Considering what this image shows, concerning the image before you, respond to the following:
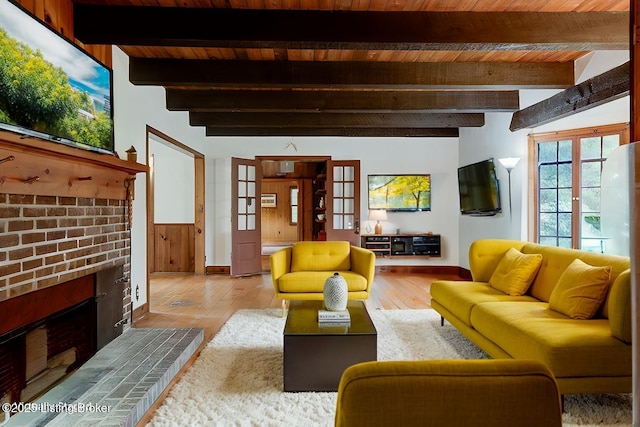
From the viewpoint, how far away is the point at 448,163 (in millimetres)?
6910

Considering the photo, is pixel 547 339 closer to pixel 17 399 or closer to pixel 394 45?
pixel 394 45

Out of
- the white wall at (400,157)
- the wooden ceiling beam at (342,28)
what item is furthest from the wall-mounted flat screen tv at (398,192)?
the wooden ceiling beam at (342,28)

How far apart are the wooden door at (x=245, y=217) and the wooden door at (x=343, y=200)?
4.33ft

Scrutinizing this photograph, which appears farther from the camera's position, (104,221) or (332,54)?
(332,54)

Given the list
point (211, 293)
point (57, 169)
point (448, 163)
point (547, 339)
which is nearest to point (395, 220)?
point (448, 163)

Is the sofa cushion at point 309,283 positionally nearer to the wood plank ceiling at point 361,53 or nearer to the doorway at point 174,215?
the wood plank ceiling at point 361,53

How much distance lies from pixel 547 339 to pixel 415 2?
2.37 meters

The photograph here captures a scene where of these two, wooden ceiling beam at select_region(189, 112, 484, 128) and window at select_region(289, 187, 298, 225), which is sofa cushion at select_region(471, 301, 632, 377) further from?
window at select_region(289, 187, 298, 225)

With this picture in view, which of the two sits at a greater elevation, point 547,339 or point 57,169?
point 57,169

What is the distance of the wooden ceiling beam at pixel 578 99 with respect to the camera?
3328 millimetres

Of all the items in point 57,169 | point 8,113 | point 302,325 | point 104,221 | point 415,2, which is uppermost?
point 415,2

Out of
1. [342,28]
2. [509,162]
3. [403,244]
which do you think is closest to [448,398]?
[342,28]

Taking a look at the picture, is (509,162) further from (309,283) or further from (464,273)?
(309,283)

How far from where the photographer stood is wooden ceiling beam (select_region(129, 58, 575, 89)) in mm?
3787
